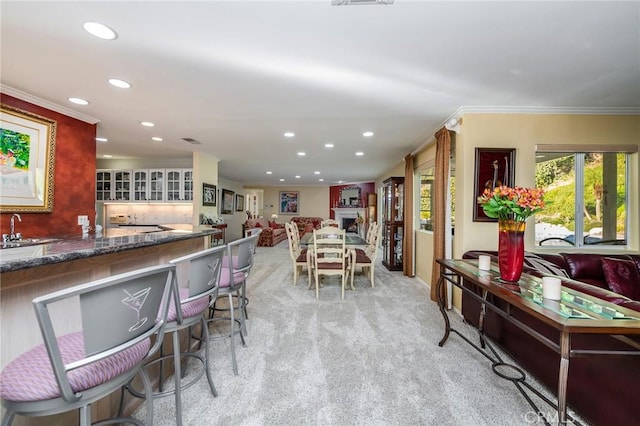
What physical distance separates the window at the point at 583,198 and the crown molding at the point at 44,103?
567 centimetres

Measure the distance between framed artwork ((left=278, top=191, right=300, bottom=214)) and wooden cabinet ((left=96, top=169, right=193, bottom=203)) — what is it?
23.3ft

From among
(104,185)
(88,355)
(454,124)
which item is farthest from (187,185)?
(88,355)

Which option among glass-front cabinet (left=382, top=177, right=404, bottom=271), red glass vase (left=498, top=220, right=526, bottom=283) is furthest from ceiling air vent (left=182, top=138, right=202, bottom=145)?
red glass vase (left=498, top=220, right=526, bottom=283)

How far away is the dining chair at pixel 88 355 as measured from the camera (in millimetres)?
808

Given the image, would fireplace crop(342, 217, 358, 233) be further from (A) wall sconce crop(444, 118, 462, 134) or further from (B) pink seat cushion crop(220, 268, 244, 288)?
(B) pink seat cushion crop(220, 268, 244, 288)

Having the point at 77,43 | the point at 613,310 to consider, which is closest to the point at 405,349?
the point at 613,310

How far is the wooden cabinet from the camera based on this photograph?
5.97 metres

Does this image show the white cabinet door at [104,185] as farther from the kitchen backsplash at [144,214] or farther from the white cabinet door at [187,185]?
the white cabinet door at [187,185]

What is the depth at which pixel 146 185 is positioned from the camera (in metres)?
6.08

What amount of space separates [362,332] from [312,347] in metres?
0.60

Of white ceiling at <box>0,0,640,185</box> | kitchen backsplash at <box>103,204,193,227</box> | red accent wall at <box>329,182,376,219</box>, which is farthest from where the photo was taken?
red accent wall at <box>329,182,376,219</box>

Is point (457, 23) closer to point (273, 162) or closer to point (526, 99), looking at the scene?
point (526, 99)

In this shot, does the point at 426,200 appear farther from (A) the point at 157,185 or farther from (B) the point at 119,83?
(A) the point at 157,185

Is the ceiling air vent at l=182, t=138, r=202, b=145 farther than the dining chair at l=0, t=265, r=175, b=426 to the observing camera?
Yes
